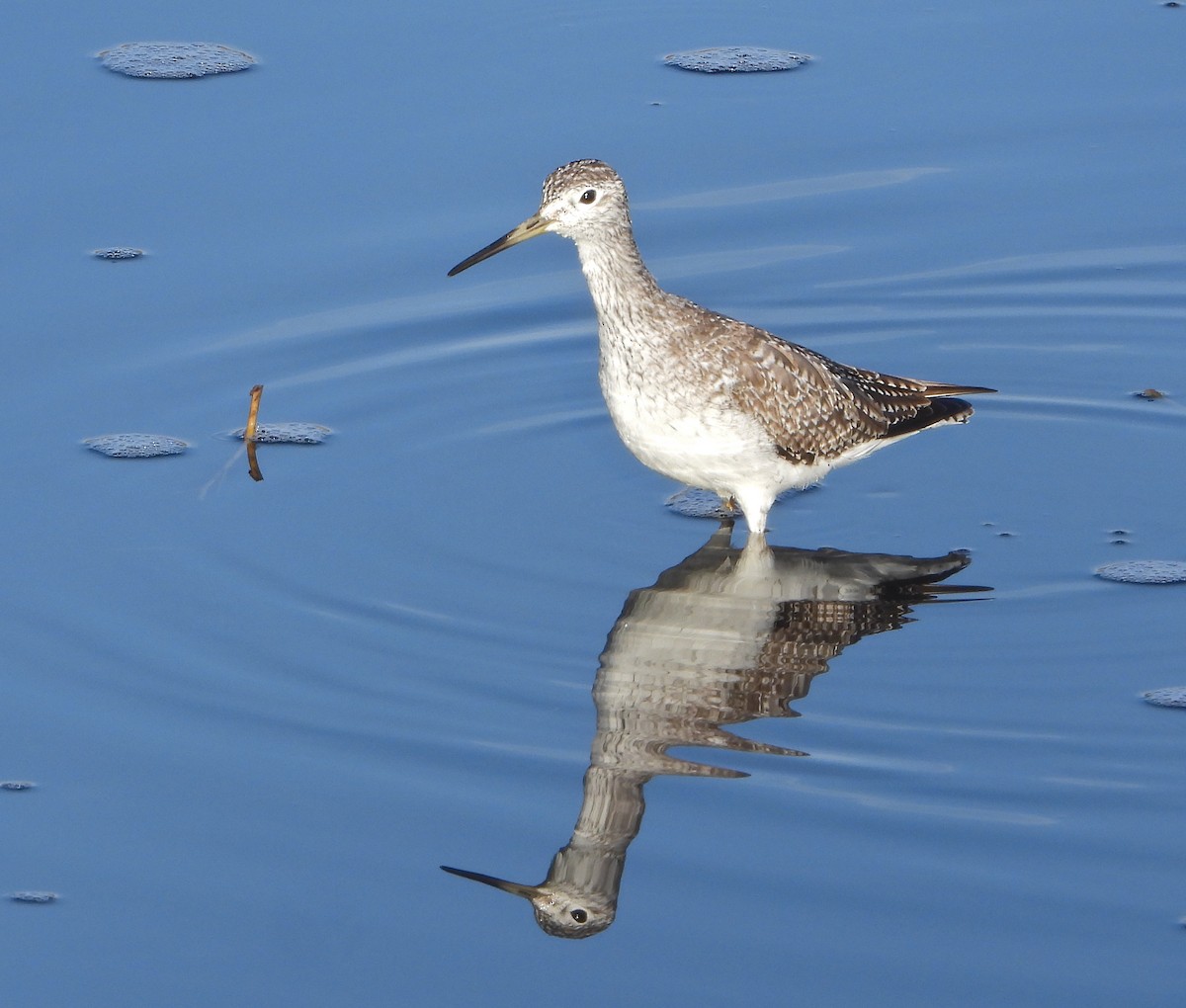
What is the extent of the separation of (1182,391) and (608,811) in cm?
486

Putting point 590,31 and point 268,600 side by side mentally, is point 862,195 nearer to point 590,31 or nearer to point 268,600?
point 590,31

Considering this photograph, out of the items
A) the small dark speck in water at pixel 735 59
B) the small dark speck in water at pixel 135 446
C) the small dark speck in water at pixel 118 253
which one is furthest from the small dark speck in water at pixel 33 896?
the small dark speck in water at pixel 735 59

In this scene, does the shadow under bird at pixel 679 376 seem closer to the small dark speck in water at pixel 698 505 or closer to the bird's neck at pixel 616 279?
the bird's neck at pixel 616 279

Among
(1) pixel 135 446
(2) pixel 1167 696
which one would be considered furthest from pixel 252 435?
(2) pixel 1167 696

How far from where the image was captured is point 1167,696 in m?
7.55

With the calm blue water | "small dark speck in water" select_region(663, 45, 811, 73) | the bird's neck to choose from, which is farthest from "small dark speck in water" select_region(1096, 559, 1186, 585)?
"small dark speck in water" select_region(663, 45, 811, 73)

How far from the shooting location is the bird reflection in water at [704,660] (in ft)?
21.6

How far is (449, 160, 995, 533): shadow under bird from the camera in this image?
8.92 m

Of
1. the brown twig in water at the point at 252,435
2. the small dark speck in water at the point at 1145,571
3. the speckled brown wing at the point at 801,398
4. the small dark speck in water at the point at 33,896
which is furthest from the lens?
the brown twig in water at the point at 252,435

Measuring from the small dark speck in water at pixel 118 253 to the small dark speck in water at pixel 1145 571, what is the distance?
18.1 feet

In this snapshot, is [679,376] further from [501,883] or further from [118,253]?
[118,253]

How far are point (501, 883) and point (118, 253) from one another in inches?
225

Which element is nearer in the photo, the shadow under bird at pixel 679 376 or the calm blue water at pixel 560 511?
the calm blue water at pixel 560 511

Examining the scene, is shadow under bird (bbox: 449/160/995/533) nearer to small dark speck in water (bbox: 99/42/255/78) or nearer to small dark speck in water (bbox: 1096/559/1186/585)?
small dark speck in water (bbox: 1096/559/1186/585)
